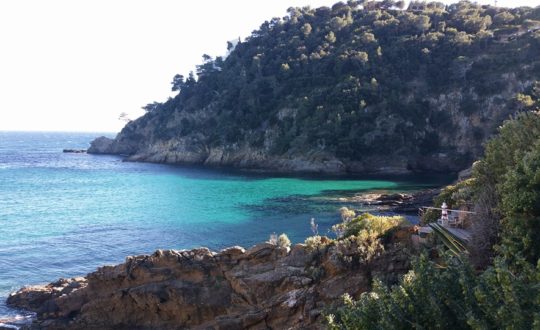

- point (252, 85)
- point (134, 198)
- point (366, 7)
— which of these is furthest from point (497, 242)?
point (366, 7)

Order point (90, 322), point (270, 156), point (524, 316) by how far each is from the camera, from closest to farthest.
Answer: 1. point (524, 316)
2. point (90, 322)
3. point (270, 156)

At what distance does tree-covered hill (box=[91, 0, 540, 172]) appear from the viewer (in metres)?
75.6

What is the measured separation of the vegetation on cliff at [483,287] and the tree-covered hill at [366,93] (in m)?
61.5

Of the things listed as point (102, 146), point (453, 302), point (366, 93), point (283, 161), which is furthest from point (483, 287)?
point (102, 146)

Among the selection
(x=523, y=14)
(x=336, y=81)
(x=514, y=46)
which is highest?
(x=523, y=14)

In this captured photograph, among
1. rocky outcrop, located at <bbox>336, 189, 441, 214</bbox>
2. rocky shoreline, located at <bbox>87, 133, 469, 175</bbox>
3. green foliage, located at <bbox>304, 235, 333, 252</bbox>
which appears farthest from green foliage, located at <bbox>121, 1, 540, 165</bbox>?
green foliage, located at <bbox>304, 235, 333, 252</bbox>

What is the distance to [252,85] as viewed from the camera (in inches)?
3765

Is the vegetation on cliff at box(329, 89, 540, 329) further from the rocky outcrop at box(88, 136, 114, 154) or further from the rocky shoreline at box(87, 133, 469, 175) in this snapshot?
the rocky outcrop at box(88, 136, 114, 154)

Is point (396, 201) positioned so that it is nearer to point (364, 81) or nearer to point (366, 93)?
point (366, 93)

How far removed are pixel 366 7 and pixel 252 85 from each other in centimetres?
3542

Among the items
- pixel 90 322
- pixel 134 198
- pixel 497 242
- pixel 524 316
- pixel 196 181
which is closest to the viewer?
pixel 524 316

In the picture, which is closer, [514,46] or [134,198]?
[134,198]

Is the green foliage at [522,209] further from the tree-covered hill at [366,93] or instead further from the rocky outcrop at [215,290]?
the tree-covered hill at [366,93]

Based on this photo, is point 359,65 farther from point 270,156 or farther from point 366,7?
point 366,7
